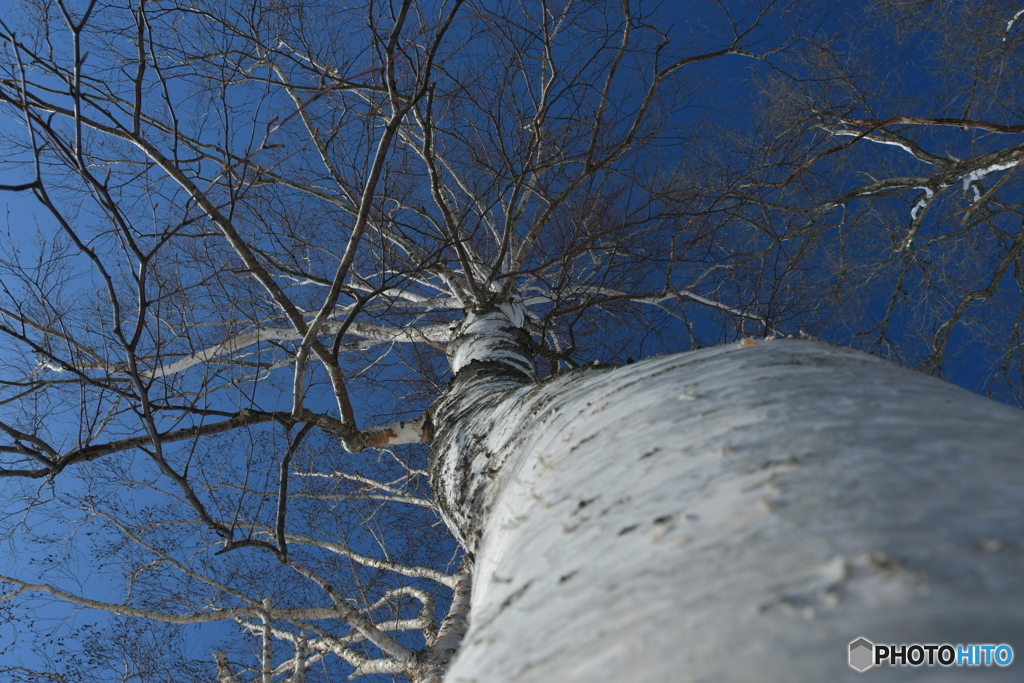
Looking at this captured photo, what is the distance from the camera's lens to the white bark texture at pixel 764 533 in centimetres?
36

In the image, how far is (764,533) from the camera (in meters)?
0.45

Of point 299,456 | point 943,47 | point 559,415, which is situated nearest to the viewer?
point 559,415

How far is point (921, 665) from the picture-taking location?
34cm

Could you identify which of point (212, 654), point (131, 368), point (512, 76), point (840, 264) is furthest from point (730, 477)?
point (212, 654)

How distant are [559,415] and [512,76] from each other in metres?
2.47

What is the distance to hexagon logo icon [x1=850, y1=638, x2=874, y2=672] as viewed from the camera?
34 centimetres

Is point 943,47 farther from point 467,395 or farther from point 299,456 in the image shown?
point 299,456

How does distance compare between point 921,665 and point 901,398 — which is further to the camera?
point 901,398

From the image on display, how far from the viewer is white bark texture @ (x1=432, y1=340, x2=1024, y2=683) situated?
1.19 ft

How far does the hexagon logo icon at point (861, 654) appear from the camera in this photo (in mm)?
342

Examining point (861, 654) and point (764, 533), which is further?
point (764, 533)

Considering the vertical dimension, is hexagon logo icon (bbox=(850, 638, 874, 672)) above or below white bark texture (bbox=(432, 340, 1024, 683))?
below

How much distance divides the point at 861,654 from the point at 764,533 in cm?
11

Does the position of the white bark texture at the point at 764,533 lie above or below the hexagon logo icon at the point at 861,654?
above
